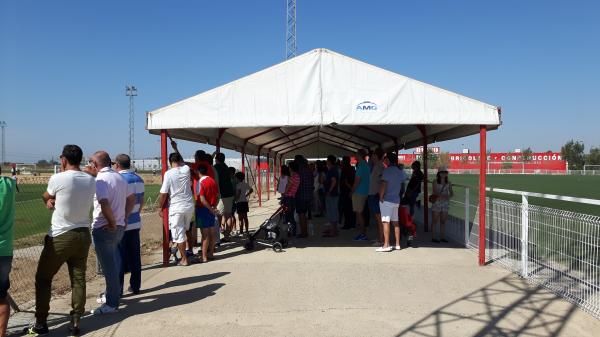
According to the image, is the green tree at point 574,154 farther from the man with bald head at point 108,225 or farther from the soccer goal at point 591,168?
the man with bald head at point 108,225

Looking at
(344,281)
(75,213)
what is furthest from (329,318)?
(75,213)

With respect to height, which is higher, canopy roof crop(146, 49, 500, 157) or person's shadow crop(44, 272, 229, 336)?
canopy roof crop(146, 49, 500, 157)

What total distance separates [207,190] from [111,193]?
2.32 m

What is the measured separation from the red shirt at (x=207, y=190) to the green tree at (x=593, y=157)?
94.9m

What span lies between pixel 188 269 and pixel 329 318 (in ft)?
10.3

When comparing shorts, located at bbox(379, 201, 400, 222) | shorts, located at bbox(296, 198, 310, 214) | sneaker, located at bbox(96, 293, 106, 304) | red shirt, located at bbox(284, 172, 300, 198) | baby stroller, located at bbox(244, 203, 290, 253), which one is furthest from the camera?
shorts, located at bbox(296, 198, 310, 214)

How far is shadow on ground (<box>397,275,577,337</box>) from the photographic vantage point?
4.50 metres

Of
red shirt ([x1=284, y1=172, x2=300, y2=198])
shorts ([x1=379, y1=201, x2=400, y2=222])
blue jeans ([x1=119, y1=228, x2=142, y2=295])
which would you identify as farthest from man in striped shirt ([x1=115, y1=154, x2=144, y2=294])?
shorts ([x1=379, y1=201, x2=400, y2=222])

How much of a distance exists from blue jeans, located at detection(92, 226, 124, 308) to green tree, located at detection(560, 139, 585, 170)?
97174 mm

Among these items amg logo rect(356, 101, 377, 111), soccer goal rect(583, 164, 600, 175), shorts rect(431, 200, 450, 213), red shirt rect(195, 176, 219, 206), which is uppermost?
amg logo rect(356, 101, 377, 111)

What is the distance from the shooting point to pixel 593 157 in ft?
279

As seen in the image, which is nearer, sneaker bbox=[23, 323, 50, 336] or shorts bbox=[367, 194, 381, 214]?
sneaker bbox=[23, 323, 50, 336]

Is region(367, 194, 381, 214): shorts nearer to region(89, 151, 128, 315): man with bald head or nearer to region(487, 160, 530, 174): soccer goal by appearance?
region(89, 151, 128, 315): man with bald head

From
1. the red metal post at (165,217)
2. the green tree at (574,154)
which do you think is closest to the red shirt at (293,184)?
the red metal post at (165,217)
